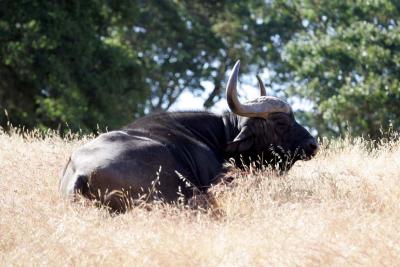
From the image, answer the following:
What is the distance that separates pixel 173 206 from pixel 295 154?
312 centimetres

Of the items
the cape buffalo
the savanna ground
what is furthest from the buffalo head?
the savanna ground

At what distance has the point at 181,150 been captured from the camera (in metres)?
11.8

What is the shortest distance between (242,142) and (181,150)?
1.25 meters

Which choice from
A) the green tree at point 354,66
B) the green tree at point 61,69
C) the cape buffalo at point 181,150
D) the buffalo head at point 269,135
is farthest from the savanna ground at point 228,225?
the green tree at point 354,66

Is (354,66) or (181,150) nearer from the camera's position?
(181,150)

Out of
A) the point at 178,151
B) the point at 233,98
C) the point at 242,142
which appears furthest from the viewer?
the point at 242,142

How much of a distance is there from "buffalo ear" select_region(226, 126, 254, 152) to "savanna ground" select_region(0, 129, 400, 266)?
3.10 ft

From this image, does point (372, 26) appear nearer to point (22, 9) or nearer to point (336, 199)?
point (22, 9)

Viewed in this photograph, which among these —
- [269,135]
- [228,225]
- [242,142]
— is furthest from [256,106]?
[228,225]

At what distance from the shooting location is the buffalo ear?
41.9 feet

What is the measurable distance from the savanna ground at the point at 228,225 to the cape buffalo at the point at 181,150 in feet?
1.34

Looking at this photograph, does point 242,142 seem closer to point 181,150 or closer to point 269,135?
point 269,135

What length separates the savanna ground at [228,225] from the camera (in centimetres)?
778

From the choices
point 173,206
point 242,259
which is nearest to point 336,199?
point 173,206
